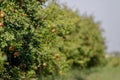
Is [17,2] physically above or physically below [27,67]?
above

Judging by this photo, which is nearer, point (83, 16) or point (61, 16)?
point (61, 16)

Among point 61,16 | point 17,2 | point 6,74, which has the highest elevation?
point 61,16

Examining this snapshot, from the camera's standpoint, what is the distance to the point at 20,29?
11.4 meters

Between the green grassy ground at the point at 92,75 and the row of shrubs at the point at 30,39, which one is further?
the green grassy ground at the point at 92,75

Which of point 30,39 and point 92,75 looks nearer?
point 30,39

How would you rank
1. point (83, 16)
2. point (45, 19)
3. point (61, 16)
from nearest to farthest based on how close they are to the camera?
point (45, 19)
point (61, 16)
point (83, 16)

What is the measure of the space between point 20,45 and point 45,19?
2.36 m

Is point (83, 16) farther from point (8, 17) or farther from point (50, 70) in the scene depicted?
point (8, 17)

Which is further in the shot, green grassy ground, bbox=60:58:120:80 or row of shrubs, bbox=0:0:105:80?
green grassy ground, bbox=60:58:120:80

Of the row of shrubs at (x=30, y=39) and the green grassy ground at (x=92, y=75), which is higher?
the green grassy ground at (x=92, y=75)

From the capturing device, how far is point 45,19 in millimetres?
13445

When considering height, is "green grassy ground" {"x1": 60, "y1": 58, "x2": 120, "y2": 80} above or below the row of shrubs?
above

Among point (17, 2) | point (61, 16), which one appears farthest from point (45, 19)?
point (17, 2)

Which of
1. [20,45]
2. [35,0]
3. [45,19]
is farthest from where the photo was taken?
[45,19]
